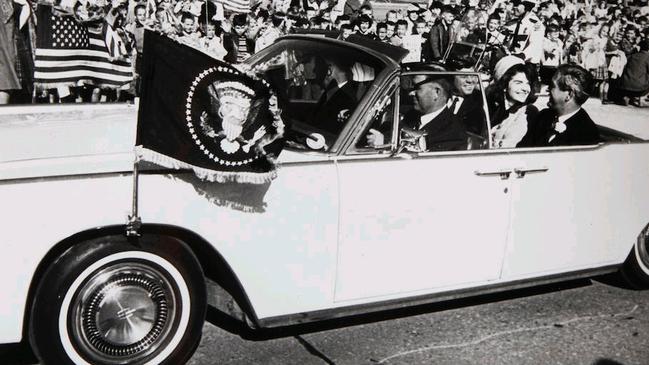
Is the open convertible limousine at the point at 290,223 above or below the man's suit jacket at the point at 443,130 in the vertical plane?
below

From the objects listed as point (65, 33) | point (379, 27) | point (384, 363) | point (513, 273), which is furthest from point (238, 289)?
point (379, 27)

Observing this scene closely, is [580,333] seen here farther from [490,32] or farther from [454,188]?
[490,32]

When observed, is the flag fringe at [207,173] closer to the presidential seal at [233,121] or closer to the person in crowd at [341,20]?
the presidential seal at [233,121]

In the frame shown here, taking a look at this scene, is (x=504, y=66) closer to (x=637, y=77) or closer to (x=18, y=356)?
(x=18, y=356)

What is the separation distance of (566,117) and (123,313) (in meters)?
3.06

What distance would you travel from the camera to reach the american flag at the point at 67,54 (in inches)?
242

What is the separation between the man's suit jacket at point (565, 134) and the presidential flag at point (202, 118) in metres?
1.96

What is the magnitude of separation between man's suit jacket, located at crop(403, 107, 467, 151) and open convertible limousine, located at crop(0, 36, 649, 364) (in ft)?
0.22

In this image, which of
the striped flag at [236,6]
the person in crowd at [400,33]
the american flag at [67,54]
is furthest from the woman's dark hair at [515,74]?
the striped flag at [236,6]

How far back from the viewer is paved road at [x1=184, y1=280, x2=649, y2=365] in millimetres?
3916

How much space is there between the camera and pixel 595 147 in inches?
181

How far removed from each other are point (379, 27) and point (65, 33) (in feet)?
22.8

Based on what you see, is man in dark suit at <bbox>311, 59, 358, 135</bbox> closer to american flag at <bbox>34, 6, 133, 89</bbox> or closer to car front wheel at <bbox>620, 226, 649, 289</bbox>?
car front wheel at <bbox>620, 226, 649, 289</bbox>

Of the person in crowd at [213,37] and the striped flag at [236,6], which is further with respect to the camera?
the striped flag at [236,6]
